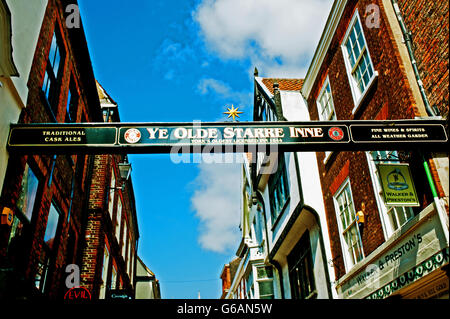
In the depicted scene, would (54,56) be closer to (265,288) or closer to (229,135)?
(229,135)

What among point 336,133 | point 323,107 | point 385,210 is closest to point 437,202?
point 336,133

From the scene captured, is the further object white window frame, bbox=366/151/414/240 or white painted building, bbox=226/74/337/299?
white painted building, bbox=226/74/337/299

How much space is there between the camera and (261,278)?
18219 millimetres

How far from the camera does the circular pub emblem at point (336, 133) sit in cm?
655

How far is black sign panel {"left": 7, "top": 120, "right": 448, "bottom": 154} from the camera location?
631 cm

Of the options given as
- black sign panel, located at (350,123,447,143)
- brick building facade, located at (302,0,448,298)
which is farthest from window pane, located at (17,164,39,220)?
brick building facade, located at (302,0,448,298)

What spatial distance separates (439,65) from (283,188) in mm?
8553

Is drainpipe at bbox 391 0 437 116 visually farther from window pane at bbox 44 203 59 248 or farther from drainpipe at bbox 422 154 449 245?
window pane at bbox 44 203 59 248

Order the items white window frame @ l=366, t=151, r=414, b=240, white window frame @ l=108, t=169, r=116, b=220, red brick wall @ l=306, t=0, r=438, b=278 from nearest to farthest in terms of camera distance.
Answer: red brick wall @ l=306, t=0, r=438, b=278, white window frame @ l=366, t=151, r=414, b=240, white window frame @ l=108, t=169, r=116, b=220

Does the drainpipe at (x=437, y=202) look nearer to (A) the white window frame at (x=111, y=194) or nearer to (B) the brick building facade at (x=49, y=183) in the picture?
(B) the brick building facade at (x=49, y=183)

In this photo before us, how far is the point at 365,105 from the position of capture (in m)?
8.84

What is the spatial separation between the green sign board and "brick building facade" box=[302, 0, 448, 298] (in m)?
0.12

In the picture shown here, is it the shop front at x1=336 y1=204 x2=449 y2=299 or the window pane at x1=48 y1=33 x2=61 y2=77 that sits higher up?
the window pane at x1=48 y1=33 x2=61 y2=77
